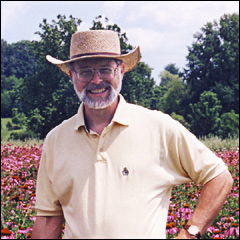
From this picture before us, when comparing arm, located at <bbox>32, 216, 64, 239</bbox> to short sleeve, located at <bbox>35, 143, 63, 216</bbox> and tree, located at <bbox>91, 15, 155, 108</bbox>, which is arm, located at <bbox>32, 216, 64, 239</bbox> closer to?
short sleeve, located at <bbox>35, 143, 63, 216</bbox>

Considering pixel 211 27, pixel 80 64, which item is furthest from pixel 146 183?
pixel 211 27

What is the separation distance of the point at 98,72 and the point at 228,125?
1469 inches

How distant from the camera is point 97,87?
277 cm

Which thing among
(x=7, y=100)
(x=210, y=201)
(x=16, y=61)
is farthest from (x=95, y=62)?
(x=16, y=61)

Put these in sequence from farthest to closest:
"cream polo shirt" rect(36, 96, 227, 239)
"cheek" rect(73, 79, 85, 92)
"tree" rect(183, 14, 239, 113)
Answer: "tree" rect(183, 14, 239, 113) < "cheek" rect(73, 79, 85, 92) < "cream polo shirt" rect(36, 96, 227, 239)

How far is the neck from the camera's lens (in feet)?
9.10

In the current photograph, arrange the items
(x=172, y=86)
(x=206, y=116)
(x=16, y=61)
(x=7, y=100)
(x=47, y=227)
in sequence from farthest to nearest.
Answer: (x=16, y=61) < (x=7, y=100) < (x=172, y=86) < (x=206, y=116) < (x=47, y=227)

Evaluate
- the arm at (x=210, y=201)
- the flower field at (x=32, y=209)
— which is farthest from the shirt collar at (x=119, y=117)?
the flower field at (x=32, y=209)

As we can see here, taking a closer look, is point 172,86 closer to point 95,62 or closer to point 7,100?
point 7,100

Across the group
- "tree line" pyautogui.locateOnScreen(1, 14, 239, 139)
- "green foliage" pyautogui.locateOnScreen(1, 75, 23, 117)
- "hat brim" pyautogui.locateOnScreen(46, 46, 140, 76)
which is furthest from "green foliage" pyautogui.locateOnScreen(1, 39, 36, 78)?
"hat brim" pyautogui.locateOnScreen(46, 46, 140, 76)

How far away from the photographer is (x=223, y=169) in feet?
8.61

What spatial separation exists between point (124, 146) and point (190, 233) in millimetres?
598

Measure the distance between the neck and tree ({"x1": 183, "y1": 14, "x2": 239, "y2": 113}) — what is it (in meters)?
45.7

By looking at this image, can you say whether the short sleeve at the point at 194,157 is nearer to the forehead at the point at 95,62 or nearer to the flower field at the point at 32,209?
the forehead at the point at 95,62
